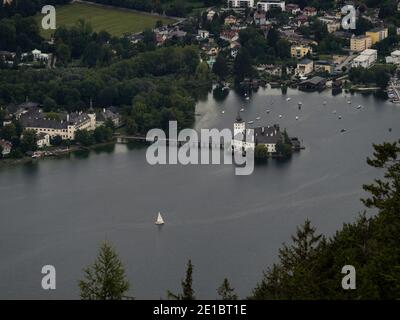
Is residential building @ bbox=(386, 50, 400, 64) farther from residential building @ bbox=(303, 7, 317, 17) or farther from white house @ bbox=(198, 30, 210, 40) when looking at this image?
white house @ bbox=(198, 30, 210, 40)

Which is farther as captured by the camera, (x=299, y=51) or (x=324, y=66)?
(x=299, y=51)

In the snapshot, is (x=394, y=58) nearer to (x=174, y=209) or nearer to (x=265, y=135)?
(x=265, y=135)

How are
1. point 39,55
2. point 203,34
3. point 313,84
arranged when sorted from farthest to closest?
point 203,34
point 39,55
point 313,84

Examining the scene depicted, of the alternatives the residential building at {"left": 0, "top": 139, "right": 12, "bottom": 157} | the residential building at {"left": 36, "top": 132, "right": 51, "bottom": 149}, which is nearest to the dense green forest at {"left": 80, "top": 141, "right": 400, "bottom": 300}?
the residential building at {"left": 0, "top": 139, "right": 12, "bottom": 157}

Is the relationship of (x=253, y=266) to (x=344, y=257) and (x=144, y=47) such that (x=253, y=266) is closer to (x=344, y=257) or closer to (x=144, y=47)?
(x=344, y=257)

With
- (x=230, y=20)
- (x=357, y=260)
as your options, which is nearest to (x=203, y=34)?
(x=230, y=20)

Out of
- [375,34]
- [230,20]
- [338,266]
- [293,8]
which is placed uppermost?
[293,8]

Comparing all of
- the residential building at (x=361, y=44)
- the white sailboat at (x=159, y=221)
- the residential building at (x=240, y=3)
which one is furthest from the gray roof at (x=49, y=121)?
the residential building at (x=240, y=3)

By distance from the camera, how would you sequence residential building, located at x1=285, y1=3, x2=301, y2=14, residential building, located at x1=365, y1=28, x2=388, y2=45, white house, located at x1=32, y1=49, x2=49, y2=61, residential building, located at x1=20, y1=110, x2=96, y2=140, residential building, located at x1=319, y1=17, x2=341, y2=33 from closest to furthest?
residential building, located at x1=20, y1=110, x2=96, y2=140 < white house, located at x1=32, y1=49, x2=49, y2=61 < residential building, located at x1=365, y1=28, x2=388, y2=45 < residential building, located at x1=319, y1=17, x2=341, y2=33 < residential building, located at x1=285, y1=3, x2=301, y2=14
